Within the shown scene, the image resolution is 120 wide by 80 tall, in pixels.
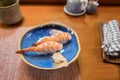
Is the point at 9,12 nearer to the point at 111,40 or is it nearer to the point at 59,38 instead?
the point at 59,38

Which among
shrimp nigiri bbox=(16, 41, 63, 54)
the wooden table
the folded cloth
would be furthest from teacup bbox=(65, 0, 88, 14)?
shrimp nigiri bbox=(16, 41, 63, 54)

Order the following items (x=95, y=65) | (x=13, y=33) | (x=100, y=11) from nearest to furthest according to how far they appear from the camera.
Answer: (x=95, y=65) < (x=13, y=33) < (x=100, y=11)

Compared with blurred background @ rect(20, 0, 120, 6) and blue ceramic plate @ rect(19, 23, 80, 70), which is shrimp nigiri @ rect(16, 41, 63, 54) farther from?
blurred background @ rect(20, 0, 120, 6)

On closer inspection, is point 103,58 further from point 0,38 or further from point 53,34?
point 0,38

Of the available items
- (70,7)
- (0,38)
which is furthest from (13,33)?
(70,7)

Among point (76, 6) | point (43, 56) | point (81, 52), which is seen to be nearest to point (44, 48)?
point (43, 56)

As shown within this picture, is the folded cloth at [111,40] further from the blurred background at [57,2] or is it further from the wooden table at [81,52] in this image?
the blurred background at [57,2]
